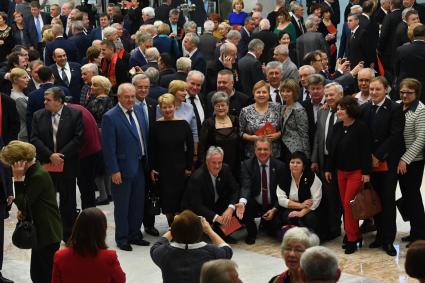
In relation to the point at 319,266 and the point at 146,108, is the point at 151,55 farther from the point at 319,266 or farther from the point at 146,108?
the point at 319,266

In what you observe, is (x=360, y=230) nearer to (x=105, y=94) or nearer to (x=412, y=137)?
(x=412, y=137)

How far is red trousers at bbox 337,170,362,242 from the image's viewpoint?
984cm

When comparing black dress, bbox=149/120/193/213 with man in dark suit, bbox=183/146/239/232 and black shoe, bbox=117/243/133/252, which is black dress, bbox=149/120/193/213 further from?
black shoe, bbox=117/243/133/252

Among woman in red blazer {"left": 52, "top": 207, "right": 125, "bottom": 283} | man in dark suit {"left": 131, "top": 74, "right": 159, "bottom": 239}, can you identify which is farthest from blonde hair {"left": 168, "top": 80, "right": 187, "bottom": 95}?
woman in red blazer {"left": 52, "top": 207, "right": 125, "bottom": 283}

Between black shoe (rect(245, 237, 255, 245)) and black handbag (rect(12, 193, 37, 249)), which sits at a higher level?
black handbag (rect(12, 193, 37, 249))

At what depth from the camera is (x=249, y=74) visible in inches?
525

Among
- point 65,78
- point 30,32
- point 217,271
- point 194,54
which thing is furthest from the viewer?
point 30,32

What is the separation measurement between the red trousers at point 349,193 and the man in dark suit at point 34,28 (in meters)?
10.3

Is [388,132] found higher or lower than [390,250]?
higher

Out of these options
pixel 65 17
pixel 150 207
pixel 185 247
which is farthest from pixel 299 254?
pixel 65 17

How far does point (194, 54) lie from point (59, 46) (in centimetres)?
269

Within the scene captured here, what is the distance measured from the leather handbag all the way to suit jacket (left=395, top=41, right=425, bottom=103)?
12.5 feet

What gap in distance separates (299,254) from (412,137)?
13.1 ft

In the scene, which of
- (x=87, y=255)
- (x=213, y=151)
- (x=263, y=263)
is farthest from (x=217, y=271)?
(x=213, y=151)
